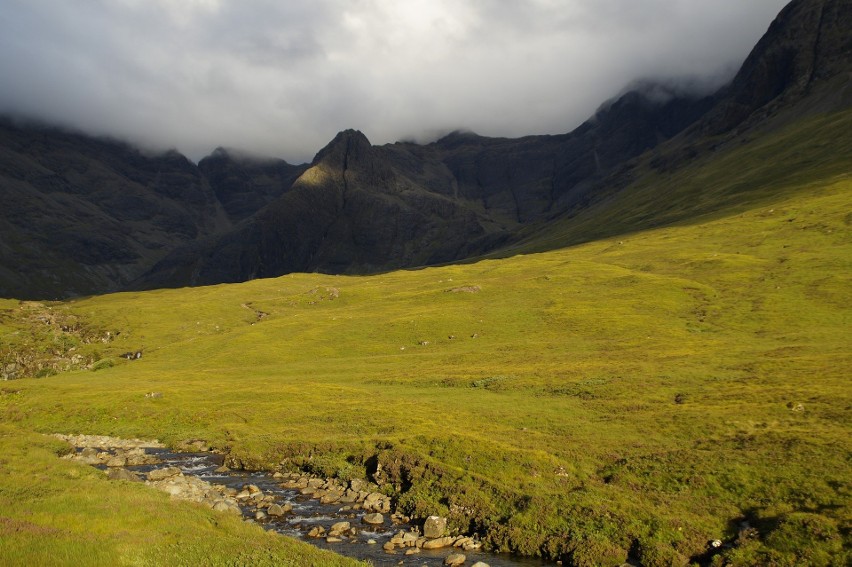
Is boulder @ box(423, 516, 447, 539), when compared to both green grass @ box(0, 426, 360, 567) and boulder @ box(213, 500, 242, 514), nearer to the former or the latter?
green grass @ box(0, 426, 360, 567)

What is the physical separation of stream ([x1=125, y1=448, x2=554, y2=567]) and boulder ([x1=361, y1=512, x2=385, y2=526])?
1.20 feet

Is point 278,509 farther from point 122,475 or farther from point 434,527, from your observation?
point 122,475

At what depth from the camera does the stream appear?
29.2 m

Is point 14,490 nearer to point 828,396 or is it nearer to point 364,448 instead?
point 364,448

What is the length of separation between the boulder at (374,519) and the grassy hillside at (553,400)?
221 cm

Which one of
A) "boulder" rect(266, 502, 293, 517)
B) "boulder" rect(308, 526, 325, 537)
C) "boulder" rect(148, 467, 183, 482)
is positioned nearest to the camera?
"boulder" rect(308, 526, 325, 537)

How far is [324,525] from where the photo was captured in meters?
34.2

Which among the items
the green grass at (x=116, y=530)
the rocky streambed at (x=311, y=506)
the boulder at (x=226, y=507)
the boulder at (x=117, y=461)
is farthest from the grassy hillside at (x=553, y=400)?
the boulder at (x=117, y=461)

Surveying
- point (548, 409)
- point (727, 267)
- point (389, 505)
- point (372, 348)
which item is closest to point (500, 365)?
point (548, 409)

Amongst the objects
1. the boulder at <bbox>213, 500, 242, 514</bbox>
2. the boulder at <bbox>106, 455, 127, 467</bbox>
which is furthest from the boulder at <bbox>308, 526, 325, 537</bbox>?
the boulder at <bbox>106, 455, 127, 467</bbox>

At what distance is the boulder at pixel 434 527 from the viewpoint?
3197cm

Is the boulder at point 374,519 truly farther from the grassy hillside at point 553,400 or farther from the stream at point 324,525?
the grassy hillside at point 553,400

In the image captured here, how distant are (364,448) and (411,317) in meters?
73.9

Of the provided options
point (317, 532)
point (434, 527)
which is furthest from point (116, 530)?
point (434, 527)
